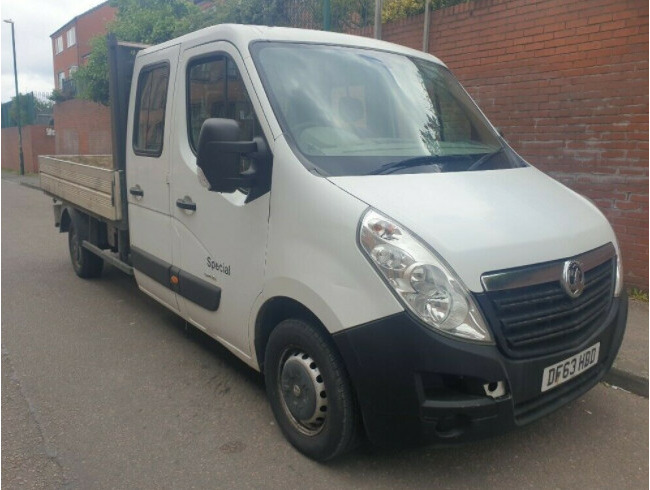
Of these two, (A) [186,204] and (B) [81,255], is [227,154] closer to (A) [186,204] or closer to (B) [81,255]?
(A) [186,204]

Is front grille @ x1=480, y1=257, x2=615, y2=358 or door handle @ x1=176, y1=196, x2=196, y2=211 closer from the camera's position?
front grille @ x1=480, y1=257, x2=615, y2=358

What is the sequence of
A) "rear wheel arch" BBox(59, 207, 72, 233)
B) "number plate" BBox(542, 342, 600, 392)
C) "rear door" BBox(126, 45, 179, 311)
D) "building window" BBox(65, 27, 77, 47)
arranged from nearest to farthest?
"number plate" BBox(542, 342, 600, 392), "rear door" BBox(126, 45, 179, 311), "rear wheel arch" BBox(59, 207, 72, 233), "building window" BBox(65, 27, 77, 47)

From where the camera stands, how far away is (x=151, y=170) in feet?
14.9

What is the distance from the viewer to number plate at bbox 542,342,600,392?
Result: 2.74 m

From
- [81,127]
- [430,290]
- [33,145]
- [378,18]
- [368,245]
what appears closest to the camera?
[430,290]

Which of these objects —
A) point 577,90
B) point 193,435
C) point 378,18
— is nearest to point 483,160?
point 193,435

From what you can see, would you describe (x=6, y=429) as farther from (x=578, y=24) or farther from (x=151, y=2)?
(x=151, y=2)

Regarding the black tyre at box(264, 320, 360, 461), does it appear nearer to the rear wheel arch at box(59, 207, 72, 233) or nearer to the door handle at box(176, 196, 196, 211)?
the door handle at box(176, 196, 196, 211)

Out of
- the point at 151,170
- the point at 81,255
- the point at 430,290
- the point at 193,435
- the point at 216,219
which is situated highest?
the point at 151,170

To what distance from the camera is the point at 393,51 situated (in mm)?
4090

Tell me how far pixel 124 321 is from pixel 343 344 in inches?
134

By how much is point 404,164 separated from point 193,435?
1.92 meters

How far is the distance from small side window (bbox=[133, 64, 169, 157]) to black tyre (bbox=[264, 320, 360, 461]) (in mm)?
1971

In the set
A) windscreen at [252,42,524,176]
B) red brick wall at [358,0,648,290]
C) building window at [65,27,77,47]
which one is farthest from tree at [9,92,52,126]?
windscreen at [252,42,524,176]
